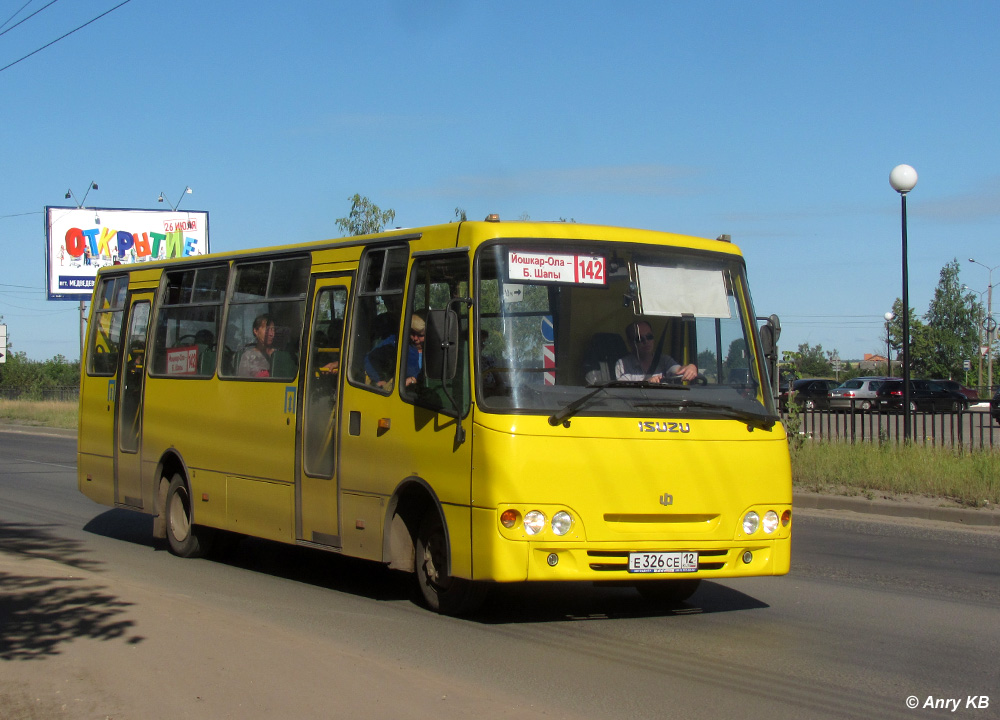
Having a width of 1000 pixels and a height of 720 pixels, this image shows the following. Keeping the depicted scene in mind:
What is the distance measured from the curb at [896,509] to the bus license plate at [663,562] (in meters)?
7.62

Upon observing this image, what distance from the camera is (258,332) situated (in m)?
10.3

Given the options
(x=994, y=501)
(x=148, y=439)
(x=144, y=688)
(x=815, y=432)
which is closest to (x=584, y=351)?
(x=144, y=688)

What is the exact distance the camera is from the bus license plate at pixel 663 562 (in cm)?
742

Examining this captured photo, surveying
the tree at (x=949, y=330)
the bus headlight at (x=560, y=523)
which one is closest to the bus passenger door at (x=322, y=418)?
the bus headlight at (x=560, y=523)

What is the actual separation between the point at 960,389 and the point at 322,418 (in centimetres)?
5244

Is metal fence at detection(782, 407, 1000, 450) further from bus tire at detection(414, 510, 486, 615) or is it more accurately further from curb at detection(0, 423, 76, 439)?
curb at detection(0, 423, 76, 439)

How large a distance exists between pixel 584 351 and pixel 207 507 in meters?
4.82

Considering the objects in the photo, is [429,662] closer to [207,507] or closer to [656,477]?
[656,477]

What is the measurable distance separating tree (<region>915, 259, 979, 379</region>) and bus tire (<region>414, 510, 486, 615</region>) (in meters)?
90.2

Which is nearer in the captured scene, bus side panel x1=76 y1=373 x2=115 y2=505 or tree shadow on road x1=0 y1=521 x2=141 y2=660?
tree shadow on road x1=0 y1=521 x2=141 y2=660

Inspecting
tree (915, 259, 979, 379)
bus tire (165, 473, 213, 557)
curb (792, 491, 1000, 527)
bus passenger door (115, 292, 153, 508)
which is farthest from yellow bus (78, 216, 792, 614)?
tree (915, 259, 979, 379)

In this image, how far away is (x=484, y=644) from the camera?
23.5 ft

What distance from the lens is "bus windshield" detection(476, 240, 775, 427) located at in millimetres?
7461

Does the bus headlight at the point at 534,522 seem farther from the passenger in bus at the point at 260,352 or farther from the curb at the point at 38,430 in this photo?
the curb at the point at 38,430
